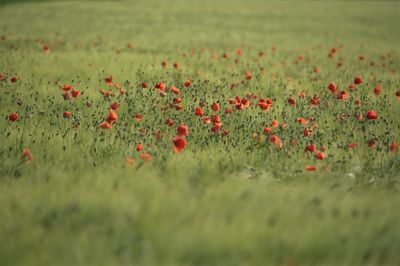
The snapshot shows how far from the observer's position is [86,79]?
6477 millimetres

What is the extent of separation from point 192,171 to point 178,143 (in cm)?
36

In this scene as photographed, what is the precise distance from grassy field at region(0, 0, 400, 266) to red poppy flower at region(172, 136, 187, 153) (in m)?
0.01

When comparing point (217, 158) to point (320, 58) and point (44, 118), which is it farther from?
point (320, 58)

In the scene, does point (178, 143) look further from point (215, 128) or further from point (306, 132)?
point (306, 132)

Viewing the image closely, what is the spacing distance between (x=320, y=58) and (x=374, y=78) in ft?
10.4

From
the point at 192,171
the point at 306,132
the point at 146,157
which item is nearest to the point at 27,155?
the point at 146,157

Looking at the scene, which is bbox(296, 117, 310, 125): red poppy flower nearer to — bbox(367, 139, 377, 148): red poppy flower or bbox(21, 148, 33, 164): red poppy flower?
bbox(367, 139, 377, 148): red poppy flower

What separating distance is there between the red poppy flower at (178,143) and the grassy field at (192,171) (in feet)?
0.04

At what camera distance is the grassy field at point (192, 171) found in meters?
2.15

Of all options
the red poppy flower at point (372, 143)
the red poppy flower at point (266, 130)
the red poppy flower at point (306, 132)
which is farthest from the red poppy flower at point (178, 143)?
the red poppy flower at point (372, 143)

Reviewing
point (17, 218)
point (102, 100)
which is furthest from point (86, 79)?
point (17, 218)

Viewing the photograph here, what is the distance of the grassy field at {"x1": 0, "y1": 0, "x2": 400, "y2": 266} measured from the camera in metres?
2.15

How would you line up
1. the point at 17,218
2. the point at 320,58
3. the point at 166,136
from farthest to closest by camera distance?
the point at 320,58
the point at 166,136
the point at 17,218

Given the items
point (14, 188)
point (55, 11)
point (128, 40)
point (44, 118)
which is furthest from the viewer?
point (55, 11)
